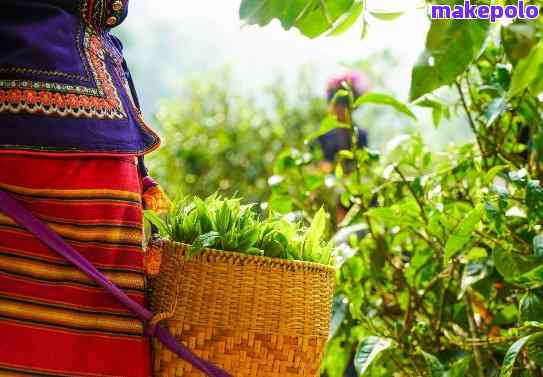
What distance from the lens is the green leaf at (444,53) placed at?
584 millimetres

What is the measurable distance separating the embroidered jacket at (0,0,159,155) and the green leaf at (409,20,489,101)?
0.66 meters

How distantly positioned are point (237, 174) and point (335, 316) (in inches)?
185

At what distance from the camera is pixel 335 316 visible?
1.70 meters

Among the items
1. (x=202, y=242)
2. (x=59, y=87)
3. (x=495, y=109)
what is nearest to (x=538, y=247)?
(x=495, y=109)

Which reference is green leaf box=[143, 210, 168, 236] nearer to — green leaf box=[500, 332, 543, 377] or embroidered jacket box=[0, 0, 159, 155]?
embroidered jacket box=[0, 0, 159, 155]

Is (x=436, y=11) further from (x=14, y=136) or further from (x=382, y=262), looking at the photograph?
(x=382, y=262)

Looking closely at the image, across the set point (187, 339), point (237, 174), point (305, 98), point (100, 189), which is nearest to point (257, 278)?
point (187, 339)

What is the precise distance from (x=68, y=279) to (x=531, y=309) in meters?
Result: 0.72

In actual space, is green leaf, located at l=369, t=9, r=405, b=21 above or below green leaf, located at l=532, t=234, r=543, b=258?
above

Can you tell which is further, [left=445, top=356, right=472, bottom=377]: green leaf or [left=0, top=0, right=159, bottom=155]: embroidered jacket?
[left=445, top=356, right=472, bottom=377]: green leaf

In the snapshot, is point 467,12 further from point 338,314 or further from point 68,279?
point 338,314

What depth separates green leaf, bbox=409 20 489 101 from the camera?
584mm

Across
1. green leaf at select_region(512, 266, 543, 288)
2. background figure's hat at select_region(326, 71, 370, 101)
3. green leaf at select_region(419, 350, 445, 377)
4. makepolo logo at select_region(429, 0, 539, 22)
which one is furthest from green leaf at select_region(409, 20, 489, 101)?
background figure's hat at select_region(326, 71, 370, 101)

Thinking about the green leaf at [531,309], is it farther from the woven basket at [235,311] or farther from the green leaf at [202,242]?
the green leaf at [202,242]
